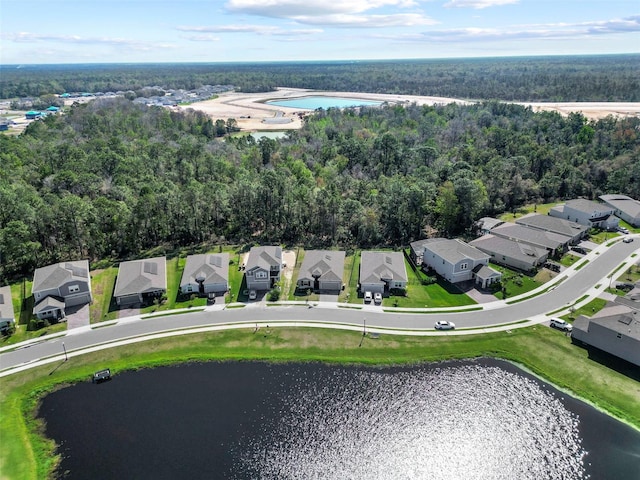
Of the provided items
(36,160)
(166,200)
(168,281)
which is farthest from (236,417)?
(36,160)

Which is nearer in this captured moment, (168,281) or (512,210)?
(168,281)

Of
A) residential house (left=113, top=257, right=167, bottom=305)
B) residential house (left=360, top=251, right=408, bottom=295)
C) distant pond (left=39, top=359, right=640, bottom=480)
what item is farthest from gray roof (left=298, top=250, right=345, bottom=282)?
residential house (left=113, top=257, right=167, bottom=305)

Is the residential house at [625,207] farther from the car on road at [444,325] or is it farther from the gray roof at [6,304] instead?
the gray roof at [6,304]

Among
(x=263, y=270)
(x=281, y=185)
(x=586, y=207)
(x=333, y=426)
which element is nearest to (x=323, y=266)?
(x=263, y=270)

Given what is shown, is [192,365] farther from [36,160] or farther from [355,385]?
[36,160]

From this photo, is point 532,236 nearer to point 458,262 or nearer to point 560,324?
point 458,262
